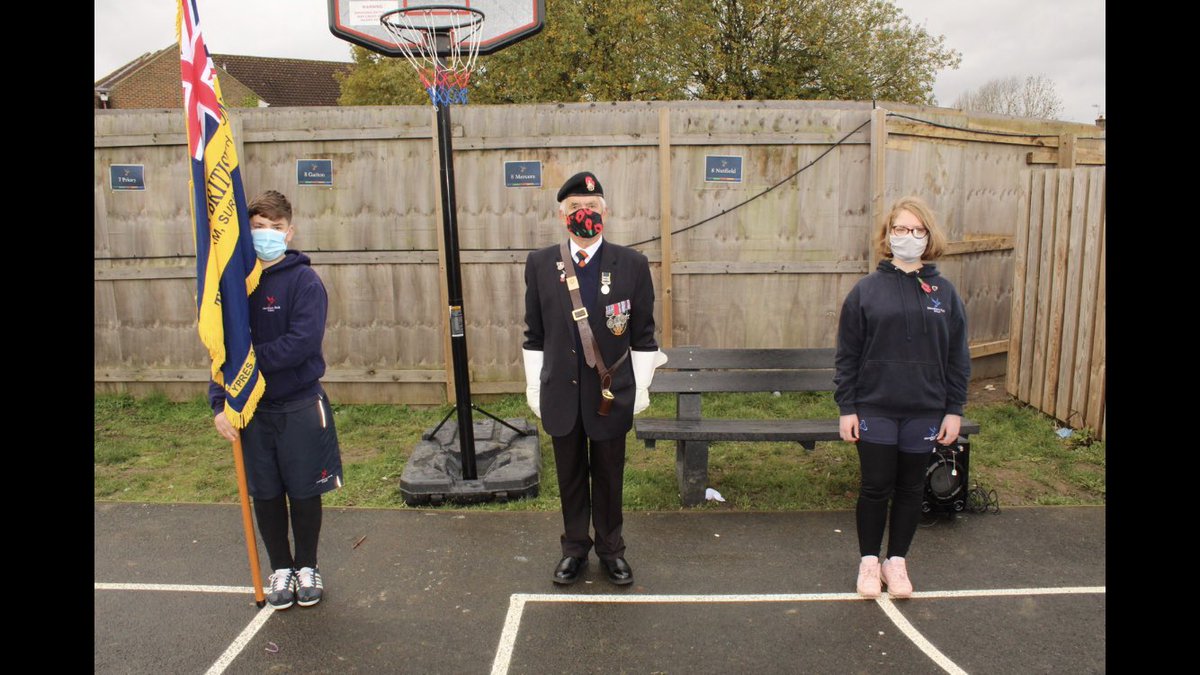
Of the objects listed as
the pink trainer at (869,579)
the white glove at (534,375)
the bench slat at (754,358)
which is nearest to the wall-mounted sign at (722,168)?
the bench slat at (754,358)

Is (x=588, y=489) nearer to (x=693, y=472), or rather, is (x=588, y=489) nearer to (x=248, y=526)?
(x=693, y=472)

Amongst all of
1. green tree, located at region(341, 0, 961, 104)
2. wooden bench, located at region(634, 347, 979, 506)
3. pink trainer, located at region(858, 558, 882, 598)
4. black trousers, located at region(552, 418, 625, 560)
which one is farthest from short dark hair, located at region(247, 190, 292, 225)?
green tree, located at region(341, 0, 961, 104)

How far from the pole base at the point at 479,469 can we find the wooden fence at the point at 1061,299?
4.57 meters

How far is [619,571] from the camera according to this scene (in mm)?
4332

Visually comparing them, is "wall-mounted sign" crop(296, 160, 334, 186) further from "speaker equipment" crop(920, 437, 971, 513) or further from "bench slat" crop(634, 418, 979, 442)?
"speaker equipment" crop(920, 437, 971, 513)

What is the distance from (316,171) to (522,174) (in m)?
1.98

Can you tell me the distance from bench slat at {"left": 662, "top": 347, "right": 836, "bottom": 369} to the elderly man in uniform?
1.72 meters

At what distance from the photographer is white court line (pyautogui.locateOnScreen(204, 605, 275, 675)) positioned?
3.61 m

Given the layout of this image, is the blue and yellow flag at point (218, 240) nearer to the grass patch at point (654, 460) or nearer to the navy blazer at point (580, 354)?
the navy blazer at point (580, 354)

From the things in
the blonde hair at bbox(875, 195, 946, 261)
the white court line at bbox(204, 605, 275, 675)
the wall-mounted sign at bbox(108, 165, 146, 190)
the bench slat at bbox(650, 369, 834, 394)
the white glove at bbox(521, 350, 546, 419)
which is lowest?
the white court line at bbox(204, 605, 275, 675)

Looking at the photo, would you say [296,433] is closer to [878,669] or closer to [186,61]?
[186,61]

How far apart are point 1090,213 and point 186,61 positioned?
6.63 metres

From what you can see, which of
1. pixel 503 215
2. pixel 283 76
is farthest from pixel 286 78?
pixel 503 215

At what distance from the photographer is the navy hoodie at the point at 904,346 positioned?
3.93 metres
